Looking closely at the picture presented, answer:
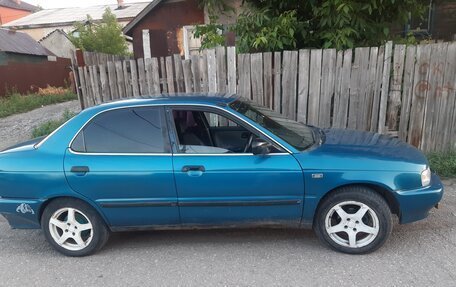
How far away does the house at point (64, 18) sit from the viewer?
33025 mm

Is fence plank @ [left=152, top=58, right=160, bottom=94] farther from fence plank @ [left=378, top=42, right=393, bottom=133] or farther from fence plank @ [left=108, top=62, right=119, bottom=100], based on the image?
fence plank @ [left=378, top=42, right=393, bottom=133]

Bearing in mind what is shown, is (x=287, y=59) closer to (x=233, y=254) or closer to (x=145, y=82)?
(x=145, y=82)

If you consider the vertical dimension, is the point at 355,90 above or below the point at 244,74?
below

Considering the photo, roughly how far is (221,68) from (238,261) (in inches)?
135

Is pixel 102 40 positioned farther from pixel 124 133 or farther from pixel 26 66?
pixel 124 133

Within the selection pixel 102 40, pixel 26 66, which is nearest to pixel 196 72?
pixel 26 66

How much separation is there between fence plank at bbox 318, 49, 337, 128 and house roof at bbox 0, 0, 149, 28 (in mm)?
28904


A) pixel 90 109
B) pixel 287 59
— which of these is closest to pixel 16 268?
pixel 90 109

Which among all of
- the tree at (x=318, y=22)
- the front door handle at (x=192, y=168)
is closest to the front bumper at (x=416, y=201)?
the front door handle at (x=192, y=168)

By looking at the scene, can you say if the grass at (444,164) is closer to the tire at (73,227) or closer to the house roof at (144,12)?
the tire at (73,227)

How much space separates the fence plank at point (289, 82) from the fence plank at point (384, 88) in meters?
1.31

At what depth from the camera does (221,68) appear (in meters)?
5.59

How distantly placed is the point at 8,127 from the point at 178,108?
9473 millimetres

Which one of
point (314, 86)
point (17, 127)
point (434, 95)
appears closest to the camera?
point (434, 95)
